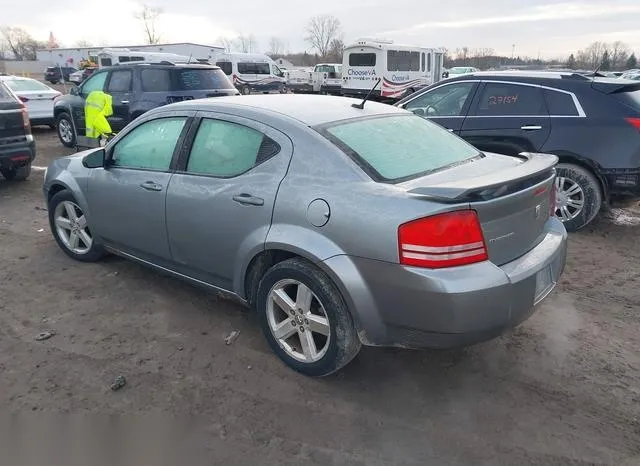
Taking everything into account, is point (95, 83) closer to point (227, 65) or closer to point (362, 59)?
point (362, 59)

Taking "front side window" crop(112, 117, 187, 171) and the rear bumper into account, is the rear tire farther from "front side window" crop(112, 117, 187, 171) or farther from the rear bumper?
the rear bumper

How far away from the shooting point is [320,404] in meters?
2.89

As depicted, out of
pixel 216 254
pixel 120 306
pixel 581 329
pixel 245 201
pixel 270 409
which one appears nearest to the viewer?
pixel 270 409

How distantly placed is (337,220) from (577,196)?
4.03 meters

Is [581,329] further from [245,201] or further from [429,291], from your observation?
[245,201]

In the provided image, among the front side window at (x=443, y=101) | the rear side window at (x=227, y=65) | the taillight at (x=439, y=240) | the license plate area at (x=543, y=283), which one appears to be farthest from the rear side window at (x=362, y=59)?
the taillight at (x=439, y=240)

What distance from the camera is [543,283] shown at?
2.91 metres

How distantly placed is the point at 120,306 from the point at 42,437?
1.45 metres

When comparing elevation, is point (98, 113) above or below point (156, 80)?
below

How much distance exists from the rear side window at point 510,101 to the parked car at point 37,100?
11.1 meters

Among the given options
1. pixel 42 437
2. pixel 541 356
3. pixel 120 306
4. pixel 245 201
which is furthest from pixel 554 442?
pixel 120 306

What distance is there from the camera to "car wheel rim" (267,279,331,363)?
2.98m

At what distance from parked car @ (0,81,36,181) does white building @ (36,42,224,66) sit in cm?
1886

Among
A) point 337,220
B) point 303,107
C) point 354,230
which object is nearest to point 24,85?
point 303,107
